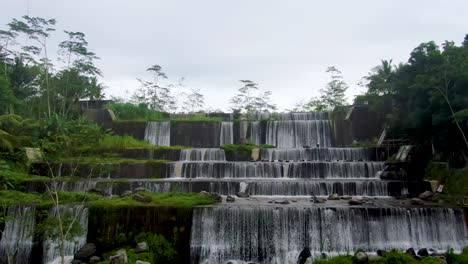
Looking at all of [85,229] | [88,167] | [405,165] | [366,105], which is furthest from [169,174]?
[366,105]

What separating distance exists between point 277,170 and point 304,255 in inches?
267

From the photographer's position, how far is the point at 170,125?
2500cm

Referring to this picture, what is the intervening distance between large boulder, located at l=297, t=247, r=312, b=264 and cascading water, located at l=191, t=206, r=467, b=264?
0.50 metres

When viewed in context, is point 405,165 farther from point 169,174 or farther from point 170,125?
point 170,125

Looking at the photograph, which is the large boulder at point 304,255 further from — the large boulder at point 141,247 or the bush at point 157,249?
the large boulder at point 141,247

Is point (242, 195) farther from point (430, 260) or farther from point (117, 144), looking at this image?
point (117, 144)

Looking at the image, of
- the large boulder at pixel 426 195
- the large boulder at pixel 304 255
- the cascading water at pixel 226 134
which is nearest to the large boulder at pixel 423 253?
the large boulder at pixel 304 255

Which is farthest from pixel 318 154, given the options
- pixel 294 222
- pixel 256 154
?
pixel 294 222

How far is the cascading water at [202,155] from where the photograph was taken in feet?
65.2

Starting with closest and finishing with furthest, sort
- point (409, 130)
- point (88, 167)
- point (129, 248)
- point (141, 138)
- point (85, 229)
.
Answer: point (129, 248)
point (85, 229)
point (88, 167)
point (409, 130)
point (141, 138)

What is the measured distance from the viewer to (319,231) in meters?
11.8

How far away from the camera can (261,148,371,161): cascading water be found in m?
19.3

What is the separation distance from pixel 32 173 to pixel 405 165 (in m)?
17.2

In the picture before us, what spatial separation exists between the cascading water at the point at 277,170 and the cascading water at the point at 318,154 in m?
2.01
